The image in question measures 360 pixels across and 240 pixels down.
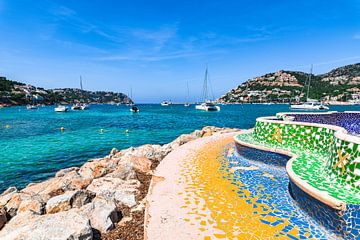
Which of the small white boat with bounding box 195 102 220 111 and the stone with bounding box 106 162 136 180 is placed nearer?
the stone with bounding box 106 162 136 180

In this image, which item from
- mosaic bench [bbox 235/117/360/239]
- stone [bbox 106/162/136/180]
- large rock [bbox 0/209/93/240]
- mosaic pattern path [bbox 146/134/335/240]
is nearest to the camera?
large rock [bbox 0/209/93/240]

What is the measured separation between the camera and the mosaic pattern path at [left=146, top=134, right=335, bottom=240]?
4.15m

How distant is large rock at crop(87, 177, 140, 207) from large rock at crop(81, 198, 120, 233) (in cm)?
65

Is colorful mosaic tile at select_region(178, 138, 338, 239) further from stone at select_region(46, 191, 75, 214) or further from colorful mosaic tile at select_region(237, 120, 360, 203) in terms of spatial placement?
stone at select_region(46, 191, 75, 214)

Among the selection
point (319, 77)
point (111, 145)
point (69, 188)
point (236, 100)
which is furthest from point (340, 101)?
point (69, 188)

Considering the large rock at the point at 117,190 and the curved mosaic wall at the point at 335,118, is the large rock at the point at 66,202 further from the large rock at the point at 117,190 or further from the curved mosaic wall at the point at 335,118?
the curved mosaic wall at the point at 335,118

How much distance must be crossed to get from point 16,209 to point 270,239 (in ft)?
22.0

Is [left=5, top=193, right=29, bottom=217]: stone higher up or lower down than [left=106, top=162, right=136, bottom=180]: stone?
lower down

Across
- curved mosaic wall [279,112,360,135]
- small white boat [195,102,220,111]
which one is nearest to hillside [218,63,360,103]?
small white boat [195,102,220,111]

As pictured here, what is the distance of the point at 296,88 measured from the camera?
15888 cm

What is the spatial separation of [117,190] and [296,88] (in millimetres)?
177280

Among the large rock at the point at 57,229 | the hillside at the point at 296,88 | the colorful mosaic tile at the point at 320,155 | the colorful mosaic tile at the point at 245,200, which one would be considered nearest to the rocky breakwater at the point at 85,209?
A: the large rock at the point at 57,229

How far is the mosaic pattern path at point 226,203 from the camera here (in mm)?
4148

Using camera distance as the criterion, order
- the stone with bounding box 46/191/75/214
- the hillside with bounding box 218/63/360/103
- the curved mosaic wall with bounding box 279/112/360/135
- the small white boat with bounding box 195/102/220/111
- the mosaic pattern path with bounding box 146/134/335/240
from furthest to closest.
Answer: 1. the hillside with bounding box 218/63/360/103
2. the small white boat with bounding box 195/102/220/111
3. the curved mosaic wall with bounding box 279/112/360/135
4. the stone with bounding box 46/191/75/214
5. the mosaic pattern path with bounding box 146/134/335/240
